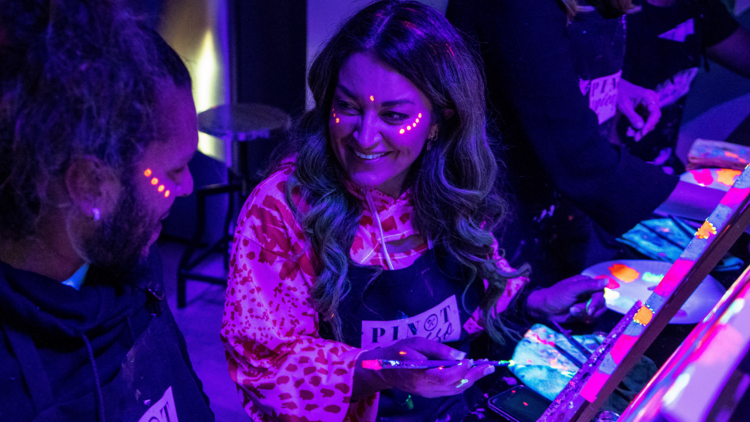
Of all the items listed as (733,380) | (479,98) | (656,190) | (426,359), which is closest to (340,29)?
(479,98)

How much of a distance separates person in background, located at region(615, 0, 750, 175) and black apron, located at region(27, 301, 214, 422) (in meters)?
1.57

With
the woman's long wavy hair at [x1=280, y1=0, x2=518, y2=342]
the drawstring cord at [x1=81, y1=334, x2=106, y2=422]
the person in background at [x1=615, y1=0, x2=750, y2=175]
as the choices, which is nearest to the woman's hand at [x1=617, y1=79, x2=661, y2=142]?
the person in background at [x1=615, y1=0, x2=750, y2=175]

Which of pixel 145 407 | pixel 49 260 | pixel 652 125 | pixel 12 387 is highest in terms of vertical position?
pixel 652 125

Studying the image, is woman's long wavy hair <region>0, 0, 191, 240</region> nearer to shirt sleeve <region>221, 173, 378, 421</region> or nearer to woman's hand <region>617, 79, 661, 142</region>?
shirt sleeve <region>221, 173, 378, 421</region>

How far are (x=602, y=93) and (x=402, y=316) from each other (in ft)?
2.92

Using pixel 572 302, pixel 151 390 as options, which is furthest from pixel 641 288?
pixel 151 390

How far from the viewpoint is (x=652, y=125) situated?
2.02 m

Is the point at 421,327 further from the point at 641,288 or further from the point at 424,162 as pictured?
the point at 641,288

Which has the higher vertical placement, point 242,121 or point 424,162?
point 424,162

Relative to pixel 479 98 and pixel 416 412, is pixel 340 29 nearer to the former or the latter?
pixel 479 98

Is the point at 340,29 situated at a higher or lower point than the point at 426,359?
higher

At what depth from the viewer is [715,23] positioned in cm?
207

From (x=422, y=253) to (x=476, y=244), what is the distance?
131 millimetres

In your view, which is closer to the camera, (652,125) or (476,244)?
(476,244)
